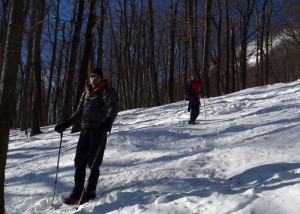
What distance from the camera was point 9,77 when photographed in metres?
3.10

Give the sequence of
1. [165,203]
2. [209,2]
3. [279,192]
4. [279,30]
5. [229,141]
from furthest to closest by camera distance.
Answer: [279,30] → [209,2] → [229,141] → [165,203] → [279,192]

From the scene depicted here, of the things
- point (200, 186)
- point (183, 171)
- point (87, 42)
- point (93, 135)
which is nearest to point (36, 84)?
point (87, 42)

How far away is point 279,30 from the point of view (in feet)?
83.4

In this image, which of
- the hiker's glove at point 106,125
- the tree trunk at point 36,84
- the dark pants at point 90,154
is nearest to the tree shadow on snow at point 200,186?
the dark pants at point 90,154

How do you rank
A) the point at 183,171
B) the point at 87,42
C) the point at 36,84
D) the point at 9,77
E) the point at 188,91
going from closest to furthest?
the point at 9,77
the point at 183,171
the point at 188,91
the point at 87,42
the point at 36,84

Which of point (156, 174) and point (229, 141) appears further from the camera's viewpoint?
point (229, 141)

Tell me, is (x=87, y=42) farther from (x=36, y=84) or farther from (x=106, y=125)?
(x=106, y=125)

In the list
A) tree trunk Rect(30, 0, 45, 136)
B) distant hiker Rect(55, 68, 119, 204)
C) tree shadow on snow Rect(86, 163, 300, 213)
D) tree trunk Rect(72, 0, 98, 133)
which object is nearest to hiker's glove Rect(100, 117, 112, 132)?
distant hiker Rect(55, 68, 119, 204)

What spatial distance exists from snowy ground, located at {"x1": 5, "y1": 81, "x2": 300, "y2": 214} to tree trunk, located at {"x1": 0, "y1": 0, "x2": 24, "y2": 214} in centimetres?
111

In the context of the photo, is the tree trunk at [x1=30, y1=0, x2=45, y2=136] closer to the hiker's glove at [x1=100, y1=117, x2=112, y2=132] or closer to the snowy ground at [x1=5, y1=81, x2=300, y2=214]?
the snowy ground at [x1=5, y1=81, x2=300, y2=214]

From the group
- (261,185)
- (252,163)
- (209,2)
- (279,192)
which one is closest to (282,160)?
(252,163)

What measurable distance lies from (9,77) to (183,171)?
3.08 meters

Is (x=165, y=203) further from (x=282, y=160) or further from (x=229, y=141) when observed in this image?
(x=229, y=141)

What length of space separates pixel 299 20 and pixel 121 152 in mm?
24526
